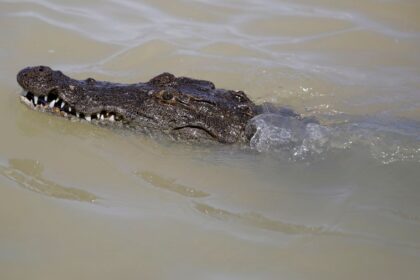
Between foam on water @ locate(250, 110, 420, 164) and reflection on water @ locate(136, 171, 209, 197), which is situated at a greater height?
foam on water @ locate(250, 110, 420, 164)

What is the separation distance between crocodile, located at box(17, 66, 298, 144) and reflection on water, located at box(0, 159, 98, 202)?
3.36ft

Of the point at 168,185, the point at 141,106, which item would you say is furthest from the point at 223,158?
the point at 141,106

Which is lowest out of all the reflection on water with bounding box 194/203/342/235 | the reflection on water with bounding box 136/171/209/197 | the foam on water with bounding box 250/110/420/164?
the reflection on water with bounding box 194/203/342/235

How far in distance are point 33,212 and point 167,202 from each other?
98cm

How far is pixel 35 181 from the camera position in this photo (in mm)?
4105

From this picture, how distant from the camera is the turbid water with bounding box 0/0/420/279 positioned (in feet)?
11.2

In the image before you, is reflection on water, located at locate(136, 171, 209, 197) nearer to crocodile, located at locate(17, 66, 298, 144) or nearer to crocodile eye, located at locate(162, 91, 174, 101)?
crocodile, located at locate(17, 66, 298, 144)

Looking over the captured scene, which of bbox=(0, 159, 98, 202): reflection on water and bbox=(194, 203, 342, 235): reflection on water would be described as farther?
bbox=(0, 159, 98, 202): reflection on water

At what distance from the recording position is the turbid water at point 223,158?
342 cm

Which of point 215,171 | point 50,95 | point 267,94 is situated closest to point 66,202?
point 215,171

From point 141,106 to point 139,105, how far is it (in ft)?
0.08

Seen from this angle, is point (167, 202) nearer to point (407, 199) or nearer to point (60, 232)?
point (60, 232)

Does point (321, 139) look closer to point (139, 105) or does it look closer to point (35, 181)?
point (139, 105)

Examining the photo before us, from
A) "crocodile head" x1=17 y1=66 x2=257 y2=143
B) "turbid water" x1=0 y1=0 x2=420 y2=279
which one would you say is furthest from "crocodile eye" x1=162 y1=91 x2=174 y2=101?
"turbid water" x1=0 y1=0 x2=420 y2=279
